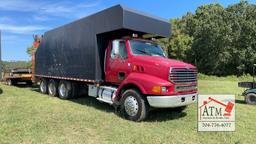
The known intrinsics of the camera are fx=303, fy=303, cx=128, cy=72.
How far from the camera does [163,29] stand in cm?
1074

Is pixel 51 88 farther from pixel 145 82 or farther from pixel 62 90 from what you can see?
pixel 145 82

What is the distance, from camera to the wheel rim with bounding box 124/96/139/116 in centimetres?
867

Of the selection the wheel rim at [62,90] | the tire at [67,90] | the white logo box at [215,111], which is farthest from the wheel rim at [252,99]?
the wheel rim at [62,90]

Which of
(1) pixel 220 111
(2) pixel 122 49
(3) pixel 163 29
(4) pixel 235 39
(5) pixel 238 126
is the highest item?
(4) pixel 235 39

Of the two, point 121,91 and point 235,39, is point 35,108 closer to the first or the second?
point 121,91

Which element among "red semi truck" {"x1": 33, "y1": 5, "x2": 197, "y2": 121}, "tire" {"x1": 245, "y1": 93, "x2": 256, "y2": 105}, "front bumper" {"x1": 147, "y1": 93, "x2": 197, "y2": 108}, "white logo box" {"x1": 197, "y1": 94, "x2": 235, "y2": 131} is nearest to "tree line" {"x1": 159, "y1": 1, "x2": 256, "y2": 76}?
"tire" {"x1": 245, "y1": 93, "x2": 256, "y2": 105}

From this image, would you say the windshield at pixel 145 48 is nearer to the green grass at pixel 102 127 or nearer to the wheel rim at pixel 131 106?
the wheel rim at pixel 131 106

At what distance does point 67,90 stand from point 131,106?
16.8ft

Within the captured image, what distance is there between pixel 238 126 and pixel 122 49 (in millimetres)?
4094

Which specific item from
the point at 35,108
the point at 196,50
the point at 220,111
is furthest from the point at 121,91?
the point at 196,50

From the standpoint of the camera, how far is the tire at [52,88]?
1430cm

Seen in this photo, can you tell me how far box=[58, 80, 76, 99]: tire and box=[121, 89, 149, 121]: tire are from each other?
439cm

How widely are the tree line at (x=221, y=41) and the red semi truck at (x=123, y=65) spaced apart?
2618 cm

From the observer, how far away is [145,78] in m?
8.48
